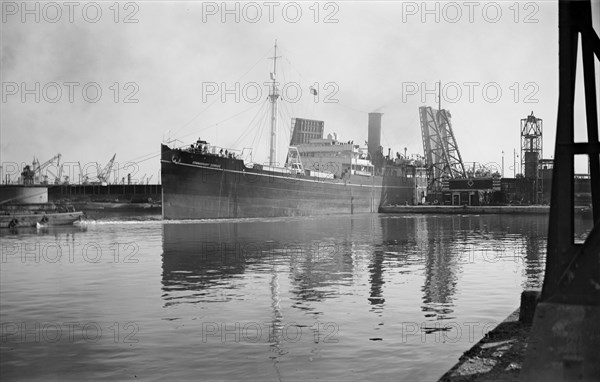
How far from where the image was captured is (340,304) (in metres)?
13.8

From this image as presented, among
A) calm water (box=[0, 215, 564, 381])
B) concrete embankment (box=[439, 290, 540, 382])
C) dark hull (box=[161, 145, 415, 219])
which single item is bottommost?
calm water (box=[0, 215, 564, 381])

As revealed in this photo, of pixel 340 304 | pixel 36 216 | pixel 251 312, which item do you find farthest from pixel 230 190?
pixel 251 312

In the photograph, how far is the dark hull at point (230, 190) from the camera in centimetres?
5894

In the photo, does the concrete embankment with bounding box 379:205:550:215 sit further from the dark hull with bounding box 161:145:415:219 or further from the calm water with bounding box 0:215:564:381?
the calm water with bounding box 0:215:564:381

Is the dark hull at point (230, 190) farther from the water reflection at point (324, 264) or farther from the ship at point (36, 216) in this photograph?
the water reflection at point (324, 264)

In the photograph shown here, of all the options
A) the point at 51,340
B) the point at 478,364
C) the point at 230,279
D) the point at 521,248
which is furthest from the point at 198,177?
the point at 478,364

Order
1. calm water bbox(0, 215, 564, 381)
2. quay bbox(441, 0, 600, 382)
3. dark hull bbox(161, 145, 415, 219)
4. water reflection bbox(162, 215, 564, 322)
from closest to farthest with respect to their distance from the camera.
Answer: quay bbox(441, 0, 600, 382) → calm water bbox(0, 215, 564, 381) → water reflection bbox(162, 215, 564, 322) → dark hull bbox(161, 145, 415, 219)

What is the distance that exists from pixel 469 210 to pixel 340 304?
7901 cm

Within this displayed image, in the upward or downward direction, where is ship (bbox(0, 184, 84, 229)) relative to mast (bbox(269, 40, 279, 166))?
downward

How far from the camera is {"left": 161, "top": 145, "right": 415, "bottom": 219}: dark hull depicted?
5894 cm

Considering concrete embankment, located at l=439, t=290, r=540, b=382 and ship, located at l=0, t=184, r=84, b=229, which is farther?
ship, located at l=0, t=184, r=84, b=229

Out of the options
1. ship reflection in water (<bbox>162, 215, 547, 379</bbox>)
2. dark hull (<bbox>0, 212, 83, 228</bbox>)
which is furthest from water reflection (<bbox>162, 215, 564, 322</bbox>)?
dark hull (<bbox>0, 212, 83, 228</bbox>)

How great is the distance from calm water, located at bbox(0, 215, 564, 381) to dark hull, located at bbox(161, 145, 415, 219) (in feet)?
107

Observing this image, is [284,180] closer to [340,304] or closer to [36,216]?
[36,216]
